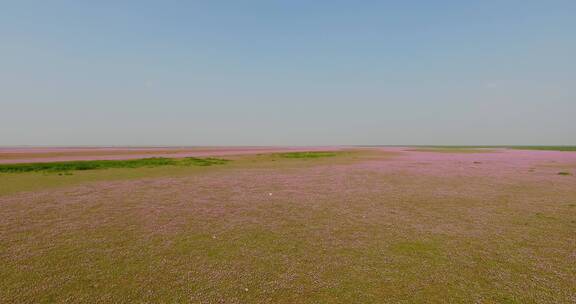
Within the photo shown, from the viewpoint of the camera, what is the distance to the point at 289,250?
555 centimetres

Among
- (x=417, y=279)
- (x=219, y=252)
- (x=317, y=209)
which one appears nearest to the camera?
(x=417, y=279)

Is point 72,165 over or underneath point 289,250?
over

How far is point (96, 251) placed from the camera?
5.42 m

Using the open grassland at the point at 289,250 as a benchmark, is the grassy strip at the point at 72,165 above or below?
above

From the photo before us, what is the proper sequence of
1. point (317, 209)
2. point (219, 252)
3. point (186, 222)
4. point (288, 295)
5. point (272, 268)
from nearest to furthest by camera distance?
point (288, 295) < point (272, 268) < point (219, 252) < point (186, 222) < point (317, 209)

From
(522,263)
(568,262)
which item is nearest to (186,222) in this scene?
(522,263)

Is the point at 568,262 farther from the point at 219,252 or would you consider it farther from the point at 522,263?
the point at 219,252

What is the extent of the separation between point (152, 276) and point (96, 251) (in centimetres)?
218

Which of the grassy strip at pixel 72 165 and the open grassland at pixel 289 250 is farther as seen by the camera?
the grassy strip at pixel 72 165

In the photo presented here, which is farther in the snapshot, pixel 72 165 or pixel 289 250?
pixel 72 165

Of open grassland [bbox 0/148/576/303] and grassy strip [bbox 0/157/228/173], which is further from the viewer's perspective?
grassy strip [bbox 0/157/228/173]

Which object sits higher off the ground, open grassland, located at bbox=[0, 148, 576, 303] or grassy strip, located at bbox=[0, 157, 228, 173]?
grassy strip, located at bbox=[0, 157, 228, 173]

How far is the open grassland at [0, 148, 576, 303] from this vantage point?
3893 millimetres

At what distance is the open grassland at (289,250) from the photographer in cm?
389
